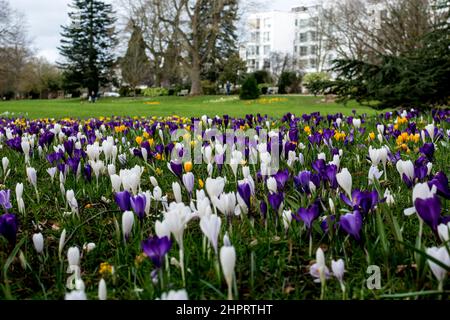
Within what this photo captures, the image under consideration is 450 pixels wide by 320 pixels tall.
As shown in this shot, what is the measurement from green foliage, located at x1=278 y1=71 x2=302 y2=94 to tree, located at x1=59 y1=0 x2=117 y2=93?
2295 centimetres

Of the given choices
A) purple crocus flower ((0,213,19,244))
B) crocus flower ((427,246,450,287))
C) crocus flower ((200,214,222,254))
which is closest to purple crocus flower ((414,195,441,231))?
crocus flower ((427,246,450,287))

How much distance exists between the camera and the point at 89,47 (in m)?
57.2

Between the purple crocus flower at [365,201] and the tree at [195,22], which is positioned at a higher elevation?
the tree at [195,22]

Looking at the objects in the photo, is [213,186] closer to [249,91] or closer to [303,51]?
[249,91]

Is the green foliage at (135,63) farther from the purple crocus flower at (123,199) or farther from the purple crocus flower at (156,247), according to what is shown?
the purple crocus flower at (156,247)

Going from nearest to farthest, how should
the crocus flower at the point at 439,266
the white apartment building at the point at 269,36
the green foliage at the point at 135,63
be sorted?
the crocus flower at the point at 439,266 < the green foliage at the point at 135,63 < the white apartment building at the point at 269,36

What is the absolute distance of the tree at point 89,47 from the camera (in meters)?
56.9

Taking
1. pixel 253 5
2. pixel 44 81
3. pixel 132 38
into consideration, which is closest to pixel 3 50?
pixel 132 38

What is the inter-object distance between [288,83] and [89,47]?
2652cm

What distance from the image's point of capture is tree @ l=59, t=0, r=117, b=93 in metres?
56.9

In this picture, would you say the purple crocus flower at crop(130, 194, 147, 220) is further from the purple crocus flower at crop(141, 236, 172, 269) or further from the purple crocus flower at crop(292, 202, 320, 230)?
the purple crocus flower at crop(292, 202, 320, 230)

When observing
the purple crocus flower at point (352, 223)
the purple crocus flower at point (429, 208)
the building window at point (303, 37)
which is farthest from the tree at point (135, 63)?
the purple crocus flower at point (429, 208)

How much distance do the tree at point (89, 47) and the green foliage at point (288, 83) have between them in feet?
75.3
